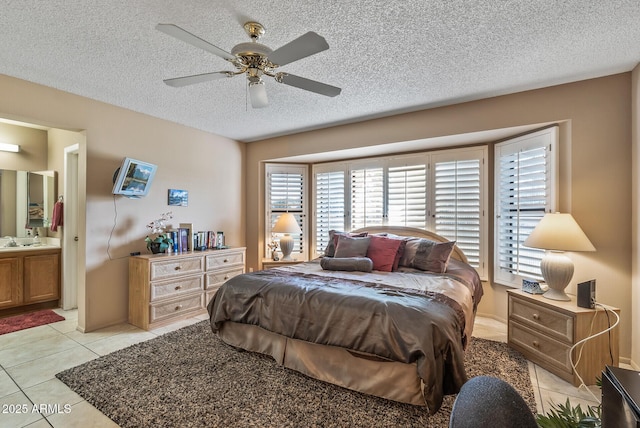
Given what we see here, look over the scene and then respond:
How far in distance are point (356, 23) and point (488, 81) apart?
5.36 ft

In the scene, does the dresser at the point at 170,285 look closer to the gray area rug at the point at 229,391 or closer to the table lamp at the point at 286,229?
the gray area rug at the point at 229,391

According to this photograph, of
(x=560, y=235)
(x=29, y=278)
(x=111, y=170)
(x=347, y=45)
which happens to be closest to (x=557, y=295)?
(x=560, y=235)

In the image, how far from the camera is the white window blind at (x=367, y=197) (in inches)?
176

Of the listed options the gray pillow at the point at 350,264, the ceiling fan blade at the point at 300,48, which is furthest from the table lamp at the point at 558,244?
the ceiling fan blade at the point at 300,48

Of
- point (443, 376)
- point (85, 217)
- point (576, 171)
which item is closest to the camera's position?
point (443, 376)

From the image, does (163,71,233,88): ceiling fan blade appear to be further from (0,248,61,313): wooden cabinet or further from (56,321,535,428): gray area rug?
(0,248,61,313): wooden cabinet

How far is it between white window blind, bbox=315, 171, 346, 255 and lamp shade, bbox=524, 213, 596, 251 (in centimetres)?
269

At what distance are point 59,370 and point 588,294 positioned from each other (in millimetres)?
4424

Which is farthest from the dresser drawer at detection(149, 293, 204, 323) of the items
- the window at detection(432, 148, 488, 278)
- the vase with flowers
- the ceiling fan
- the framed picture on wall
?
the window at detection(432, 148, 488, 278)

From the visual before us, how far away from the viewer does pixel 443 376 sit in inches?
72.9

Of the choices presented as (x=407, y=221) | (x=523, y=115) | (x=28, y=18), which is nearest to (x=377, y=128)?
(x=407, y=221)

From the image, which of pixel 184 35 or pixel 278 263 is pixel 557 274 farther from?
pixel 278 263

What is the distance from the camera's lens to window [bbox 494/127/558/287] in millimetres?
2993

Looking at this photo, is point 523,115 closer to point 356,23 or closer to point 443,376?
point 356,23
